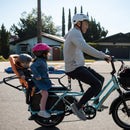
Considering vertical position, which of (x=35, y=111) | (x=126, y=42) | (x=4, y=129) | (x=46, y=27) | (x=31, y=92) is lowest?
→ (x=4, y=129)

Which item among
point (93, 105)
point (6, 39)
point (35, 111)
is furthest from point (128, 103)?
point (6, 39)

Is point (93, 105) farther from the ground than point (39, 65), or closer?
closer

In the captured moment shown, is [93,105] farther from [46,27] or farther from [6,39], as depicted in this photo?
[46,27]

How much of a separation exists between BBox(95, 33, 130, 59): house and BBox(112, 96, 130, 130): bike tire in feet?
115

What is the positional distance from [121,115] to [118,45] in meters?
36.4

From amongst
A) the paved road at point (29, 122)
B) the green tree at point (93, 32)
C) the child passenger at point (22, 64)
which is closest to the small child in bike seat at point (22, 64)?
the child passenger at point (22, 64)

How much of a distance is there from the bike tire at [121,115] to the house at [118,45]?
35.0 m

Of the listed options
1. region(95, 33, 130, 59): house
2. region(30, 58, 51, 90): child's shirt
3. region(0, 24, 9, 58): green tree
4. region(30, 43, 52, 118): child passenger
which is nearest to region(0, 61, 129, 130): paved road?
region(30, 43, 52, 118): child passenger

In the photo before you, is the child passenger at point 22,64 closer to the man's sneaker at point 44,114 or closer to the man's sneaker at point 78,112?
the man's sneaker at point 44,114

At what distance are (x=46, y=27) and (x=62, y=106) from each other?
69.4 meters

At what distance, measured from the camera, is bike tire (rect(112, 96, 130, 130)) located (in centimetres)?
331

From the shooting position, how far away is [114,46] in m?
38.5

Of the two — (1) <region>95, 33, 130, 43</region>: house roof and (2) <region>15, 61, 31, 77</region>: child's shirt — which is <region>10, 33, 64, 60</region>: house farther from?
(2) <region>15, 61, 31, 77</region>: child's shirt

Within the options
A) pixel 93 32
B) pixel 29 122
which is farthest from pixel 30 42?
pixel 29 122
